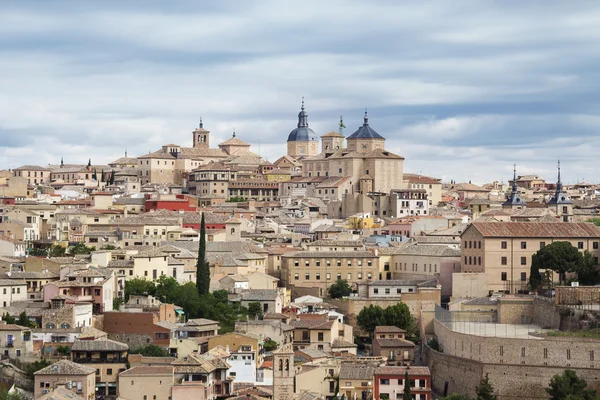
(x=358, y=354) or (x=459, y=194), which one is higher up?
(x=459, y=194)

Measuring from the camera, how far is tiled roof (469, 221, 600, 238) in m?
60.2

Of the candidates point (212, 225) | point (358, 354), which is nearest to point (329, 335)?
point (358, 354)

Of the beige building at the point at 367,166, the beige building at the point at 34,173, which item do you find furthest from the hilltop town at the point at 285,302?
the beige building at the point at 34,173

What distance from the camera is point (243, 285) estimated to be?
59.7m

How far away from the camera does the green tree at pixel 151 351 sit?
47969mm

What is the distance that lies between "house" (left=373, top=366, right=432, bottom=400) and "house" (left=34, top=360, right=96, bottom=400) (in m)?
9.04

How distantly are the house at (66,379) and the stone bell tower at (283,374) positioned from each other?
583 centimetres

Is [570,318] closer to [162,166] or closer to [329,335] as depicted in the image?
[329,335]

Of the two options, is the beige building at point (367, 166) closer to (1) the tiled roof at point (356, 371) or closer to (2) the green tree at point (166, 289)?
(2) the green tree at point (166, 289)

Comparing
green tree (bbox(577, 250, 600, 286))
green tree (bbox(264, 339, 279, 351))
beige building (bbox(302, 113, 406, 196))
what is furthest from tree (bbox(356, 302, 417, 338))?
beige building (bbox(302, 113, 406, 196))

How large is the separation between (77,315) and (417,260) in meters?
20.2

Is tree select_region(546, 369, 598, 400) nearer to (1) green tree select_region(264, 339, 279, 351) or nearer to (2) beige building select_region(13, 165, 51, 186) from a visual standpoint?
(1) green tree select_region(264, 339, 279, 351)

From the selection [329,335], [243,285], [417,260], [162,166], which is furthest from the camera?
[162,166]

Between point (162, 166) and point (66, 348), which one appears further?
point (162, 166)
